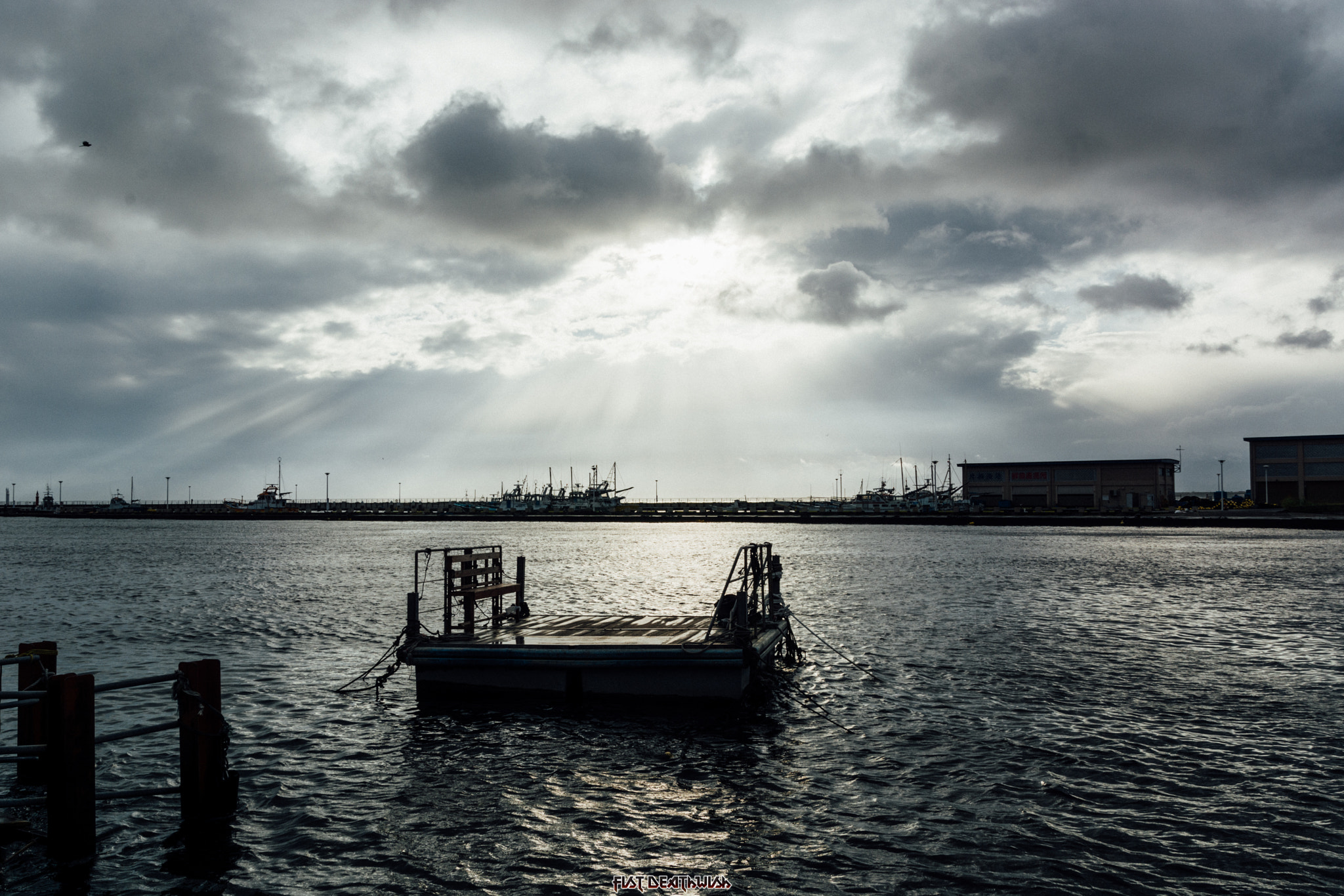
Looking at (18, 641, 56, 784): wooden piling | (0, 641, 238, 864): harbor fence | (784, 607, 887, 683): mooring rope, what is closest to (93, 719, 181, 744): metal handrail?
(0, 641, 238, 864): harbor fence

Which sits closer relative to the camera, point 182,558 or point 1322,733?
Answer: point 1322,733

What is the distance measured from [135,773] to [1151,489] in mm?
173563

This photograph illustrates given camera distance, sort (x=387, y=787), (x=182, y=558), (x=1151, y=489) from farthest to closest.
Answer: (x=1151, y=489)
(x=182, y=558)
(x=387, y=787)

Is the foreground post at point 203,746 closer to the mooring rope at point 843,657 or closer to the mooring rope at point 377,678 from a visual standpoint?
the mooring rope at point 377,678

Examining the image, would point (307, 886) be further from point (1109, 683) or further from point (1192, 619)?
point (1192, 619)

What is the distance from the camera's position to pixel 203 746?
12.3 m

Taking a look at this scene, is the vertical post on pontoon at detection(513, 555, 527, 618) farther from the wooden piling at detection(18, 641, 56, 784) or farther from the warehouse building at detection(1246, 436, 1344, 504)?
the warehouse building at detection(1246, 436, 1344, 504)

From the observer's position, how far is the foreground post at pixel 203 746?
11.9 m

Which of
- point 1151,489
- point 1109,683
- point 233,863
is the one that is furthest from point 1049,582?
point 1151,489

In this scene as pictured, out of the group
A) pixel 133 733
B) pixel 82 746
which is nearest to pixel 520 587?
pixel 133 733

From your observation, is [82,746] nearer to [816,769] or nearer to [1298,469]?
[816,769]

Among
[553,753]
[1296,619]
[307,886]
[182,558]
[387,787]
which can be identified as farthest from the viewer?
[182,558]

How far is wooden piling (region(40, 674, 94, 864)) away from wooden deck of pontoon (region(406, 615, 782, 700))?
9.17 m

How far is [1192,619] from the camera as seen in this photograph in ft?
111
